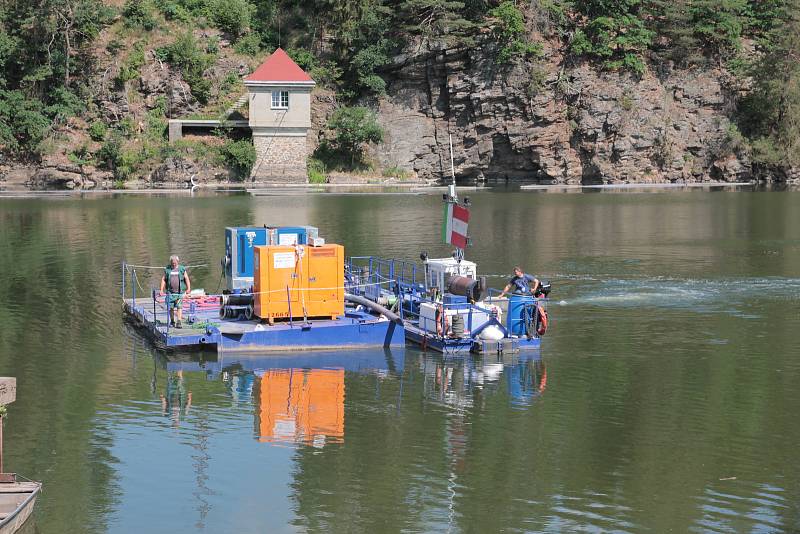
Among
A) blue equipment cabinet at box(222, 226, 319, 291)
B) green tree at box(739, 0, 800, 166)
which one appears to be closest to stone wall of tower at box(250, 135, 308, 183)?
green tree at box(739, 0, 800, 166)

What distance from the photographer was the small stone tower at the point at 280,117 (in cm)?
8775

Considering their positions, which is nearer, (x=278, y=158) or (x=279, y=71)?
(x=279, y=71)

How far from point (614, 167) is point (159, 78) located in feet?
128

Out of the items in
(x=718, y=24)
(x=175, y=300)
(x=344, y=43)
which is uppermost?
(x=718, y=24)

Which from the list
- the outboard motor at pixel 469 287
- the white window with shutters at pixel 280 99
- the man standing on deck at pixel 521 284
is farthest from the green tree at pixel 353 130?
the man standing on deck at pixel 521 284

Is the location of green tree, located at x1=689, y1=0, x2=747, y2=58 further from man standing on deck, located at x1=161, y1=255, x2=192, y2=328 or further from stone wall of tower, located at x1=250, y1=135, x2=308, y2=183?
man standing on deck, located at x1=161, y1=255, x2=192, y2=328

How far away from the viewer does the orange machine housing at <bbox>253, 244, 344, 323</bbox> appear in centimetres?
2884

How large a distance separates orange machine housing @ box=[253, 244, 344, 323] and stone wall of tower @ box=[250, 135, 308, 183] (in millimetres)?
60186

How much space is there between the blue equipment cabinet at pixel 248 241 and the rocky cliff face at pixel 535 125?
6080cm

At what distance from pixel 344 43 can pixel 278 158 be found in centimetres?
1318

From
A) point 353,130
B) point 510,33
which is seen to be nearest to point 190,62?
point 353,130

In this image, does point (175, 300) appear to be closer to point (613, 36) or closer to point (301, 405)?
point (301, 405)

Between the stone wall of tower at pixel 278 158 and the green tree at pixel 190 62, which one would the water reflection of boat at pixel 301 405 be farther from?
the green tree at pixel 190 62

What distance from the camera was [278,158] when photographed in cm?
8925
